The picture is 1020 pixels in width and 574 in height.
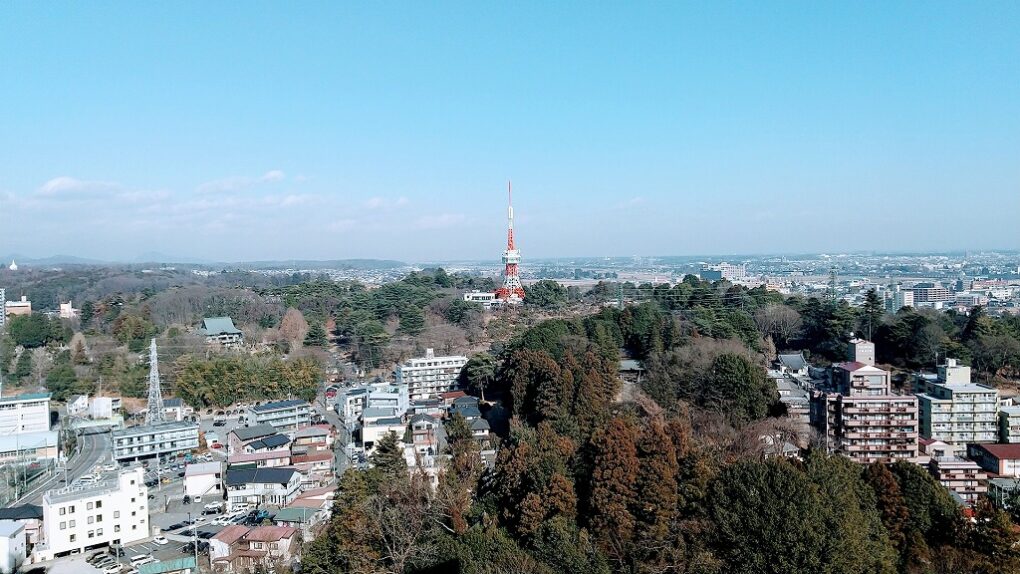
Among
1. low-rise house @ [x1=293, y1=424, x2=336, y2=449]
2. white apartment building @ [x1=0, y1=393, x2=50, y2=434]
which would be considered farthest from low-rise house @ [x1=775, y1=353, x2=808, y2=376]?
white apartment building @ [x1=0, y1=393, x2=50, y2=434]

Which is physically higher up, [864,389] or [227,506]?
[864,389]

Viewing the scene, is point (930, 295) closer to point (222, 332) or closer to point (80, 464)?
point (222, 332)

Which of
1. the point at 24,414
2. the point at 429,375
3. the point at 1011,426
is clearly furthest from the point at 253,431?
the point at 1011,426

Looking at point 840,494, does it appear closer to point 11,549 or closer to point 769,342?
point 11,549

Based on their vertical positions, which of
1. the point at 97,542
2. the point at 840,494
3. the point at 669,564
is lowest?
the point at 97,542

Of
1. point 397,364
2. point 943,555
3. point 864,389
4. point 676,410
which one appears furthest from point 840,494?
point 397,364

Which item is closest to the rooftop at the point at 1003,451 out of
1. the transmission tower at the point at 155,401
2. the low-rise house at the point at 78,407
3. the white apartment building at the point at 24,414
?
the transmission tower at the point at 155,401
